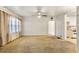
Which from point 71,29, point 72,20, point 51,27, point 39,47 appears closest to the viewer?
point 39,47

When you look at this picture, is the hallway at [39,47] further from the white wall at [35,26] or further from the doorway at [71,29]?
the white wall at [35,26]

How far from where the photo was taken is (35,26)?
17.7 metres

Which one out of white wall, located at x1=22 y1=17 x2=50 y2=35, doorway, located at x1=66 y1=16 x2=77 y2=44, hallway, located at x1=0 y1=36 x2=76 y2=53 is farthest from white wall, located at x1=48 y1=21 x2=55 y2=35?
hallway, located at x1=0 y1=36 x2=76 y2=53

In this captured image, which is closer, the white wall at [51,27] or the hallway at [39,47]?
the hallway at [39,47]

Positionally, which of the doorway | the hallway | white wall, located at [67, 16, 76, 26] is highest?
white wall, located at [67, 16, 76, 26]

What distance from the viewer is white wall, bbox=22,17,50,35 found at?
17.5 metres

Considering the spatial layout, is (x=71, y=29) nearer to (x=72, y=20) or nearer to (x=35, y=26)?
(x=72, y=20)

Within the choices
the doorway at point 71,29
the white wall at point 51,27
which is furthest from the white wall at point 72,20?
the white wall at point 51,27

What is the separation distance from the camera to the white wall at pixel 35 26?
17.5m

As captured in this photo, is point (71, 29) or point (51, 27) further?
point (51, 27)

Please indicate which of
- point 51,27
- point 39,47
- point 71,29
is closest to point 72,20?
point 71,29

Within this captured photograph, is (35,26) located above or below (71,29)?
above

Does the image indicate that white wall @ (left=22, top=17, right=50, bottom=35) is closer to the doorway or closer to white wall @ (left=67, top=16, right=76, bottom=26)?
white wall @ (left=67, top=16, right=76, bottom=26)
